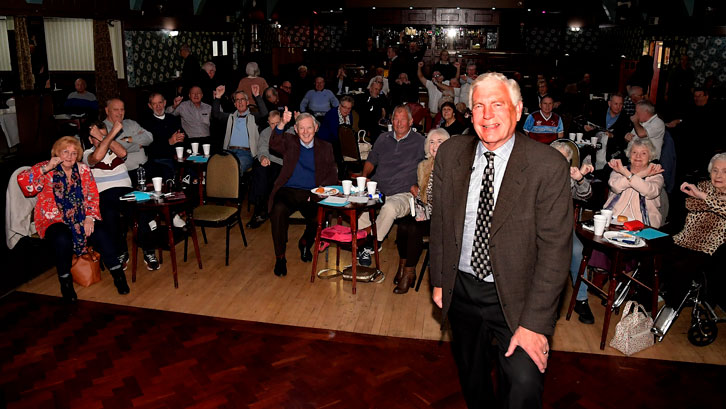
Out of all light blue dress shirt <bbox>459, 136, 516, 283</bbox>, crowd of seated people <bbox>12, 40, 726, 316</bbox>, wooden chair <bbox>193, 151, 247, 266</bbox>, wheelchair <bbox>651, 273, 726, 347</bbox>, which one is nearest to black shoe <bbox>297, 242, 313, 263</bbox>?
crowd of seated people <bbox>12, 40, 726, 316</bbox>

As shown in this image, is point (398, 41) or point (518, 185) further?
point (398, 41)

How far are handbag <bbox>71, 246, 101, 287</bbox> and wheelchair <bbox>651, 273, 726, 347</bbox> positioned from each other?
4.58 metres

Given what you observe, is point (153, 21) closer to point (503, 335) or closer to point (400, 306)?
point (400, 306)

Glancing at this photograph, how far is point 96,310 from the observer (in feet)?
14.8

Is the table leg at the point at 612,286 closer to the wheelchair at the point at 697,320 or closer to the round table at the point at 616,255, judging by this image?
the round table at the point at 616,255

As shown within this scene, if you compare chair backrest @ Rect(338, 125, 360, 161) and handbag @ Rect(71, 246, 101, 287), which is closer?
handbag @ Rect(71, 246, 101, 287)

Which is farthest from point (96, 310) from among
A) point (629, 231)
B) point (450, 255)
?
point (629, 231)

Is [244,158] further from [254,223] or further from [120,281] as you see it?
[120,281]

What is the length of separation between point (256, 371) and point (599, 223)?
253cm

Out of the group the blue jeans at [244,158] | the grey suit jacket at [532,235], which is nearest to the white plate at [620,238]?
the grey suit jacket at [532,235]

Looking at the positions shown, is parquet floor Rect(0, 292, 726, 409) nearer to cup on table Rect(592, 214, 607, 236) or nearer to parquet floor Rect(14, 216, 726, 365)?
parquet floor Rect(14, 216, 726, 365)

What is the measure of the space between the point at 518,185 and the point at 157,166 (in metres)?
5.28

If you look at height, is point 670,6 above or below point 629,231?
above

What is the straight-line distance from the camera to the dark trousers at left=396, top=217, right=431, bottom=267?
4824mm
